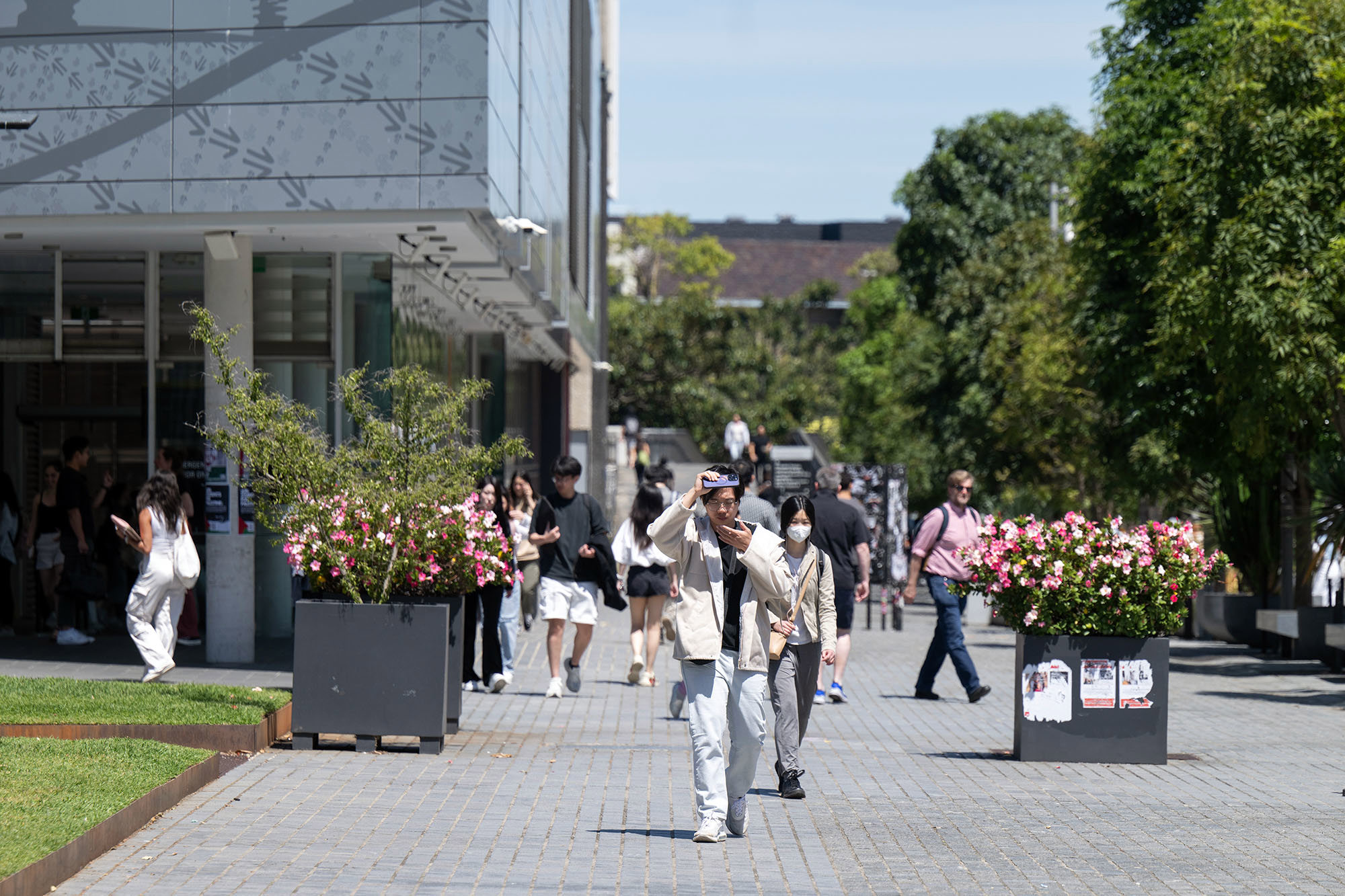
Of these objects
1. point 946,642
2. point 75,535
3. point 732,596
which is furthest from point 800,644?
point 75,535

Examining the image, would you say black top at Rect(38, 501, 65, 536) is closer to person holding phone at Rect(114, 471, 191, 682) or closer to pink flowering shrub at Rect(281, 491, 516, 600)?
person holding phone at Rect(114, 471, 191, 682)

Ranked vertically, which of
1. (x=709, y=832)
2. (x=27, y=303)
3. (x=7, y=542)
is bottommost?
(x=709, y=832)

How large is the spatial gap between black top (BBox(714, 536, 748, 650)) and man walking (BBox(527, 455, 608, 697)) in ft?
18.1

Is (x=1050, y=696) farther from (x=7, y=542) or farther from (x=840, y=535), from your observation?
(x=7, y=542)

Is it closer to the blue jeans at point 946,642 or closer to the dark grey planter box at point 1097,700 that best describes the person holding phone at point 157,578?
the blue jeans at point 946,642

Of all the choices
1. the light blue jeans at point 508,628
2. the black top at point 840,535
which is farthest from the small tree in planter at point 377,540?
the light blue jeans at point 508,628

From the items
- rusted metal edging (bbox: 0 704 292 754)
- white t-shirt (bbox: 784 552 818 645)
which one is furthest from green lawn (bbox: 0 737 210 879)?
white t-shirt (bbox: 784 552 818 645)

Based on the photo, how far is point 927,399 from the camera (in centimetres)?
4116

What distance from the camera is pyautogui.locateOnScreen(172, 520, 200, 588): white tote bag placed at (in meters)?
12.4

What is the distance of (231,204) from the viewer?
1363 centimetres

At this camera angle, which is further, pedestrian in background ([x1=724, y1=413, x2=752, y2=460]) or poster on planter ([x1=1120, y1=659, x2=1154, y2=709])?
pedestrian in background ([x1=724, y1=413, x2=752, y2=460])

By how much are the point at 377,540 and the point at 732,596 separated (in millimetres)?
3084

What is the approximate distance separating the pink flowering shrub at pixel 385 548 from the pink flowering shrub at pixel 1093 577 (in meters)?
3.30

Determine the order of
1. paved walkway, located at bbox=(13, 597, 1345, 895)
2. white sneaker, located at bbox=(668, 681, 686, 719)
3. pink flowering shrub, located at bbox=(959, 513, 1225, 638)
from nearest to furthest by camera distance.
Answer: paved walkway, located at bbox=(13, 597, 1345, 895) → pink flowering shrub, located at bbox=(959, 513, 1225, 638) → white sneaker, located at bbox=(668, 681, 686, 719)
